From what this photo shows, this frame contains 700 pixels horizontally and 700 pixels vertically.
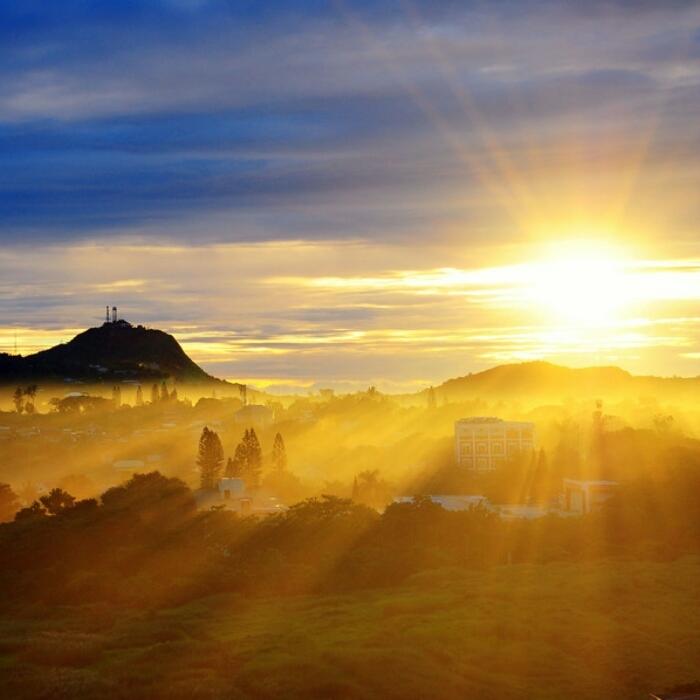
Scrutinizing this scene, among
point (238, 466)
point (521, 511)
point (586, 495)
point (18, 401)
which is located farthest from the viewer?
point (18, 401)

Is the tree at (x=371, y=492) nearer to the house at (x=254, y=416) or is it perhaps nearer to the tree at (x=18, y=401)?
the house at (x=254, y=416)

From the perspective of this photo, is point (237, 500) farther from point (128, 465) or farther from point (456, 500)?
point (128, 465)

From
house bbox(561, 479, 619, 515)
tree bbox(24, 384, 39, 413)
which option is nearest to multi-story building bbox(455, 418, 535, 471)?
house bbox(561, 479, 619, 515)

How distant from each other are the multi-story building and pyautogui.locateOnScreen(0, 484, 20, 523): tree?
4311 cm

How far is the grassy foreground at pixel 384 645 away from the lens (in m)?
31.8

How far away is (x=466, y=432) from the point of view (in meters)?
107

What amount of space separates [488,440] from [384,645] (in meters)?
72.3

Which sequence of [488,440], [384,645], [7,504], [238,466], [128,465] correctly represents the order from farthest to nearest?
[128,465] → [488,440] → [238,466] → [7,504] → [384,645]

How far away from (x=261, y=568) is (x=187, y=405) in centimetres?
12882

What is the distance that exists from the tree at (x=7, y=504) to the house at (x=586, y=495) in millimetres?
31184

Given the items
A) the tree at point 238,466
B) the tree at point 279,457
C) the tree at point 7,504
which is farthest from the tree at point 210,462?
the tree at point 7,504

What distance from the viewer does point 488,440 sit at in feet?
351

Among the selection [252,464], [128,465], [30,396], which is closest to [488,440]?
[252,464]

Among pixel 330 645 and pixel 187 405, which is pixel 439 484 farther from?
pixel 187 405
